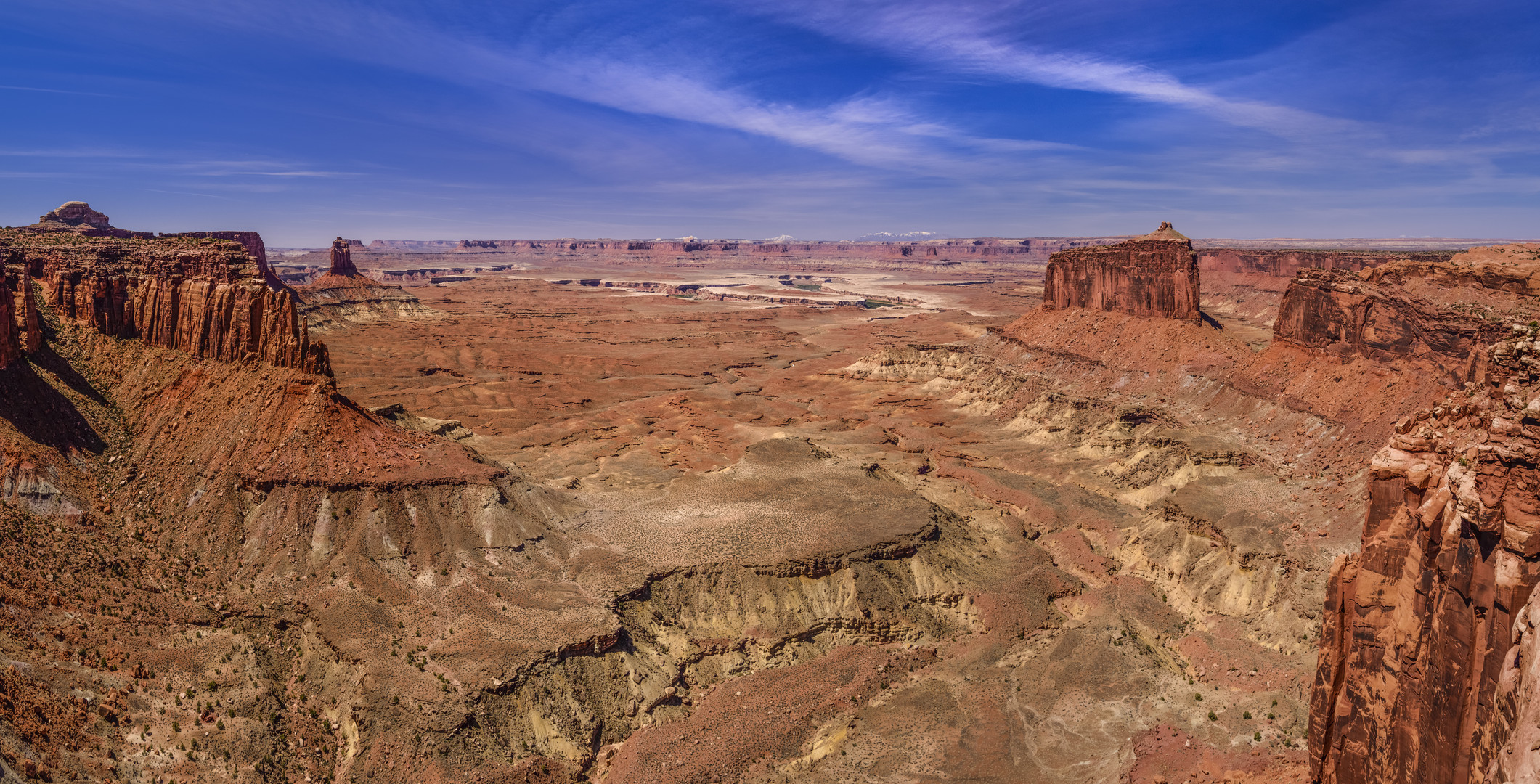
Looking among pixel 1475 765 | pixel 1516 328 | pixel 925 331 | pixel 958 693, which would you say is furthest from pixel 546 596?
pixel 925 331

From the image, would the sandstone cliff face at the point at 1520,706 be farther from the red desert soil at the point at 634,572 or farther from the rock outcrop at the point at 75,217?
the rock outcrop at the point at 75,217

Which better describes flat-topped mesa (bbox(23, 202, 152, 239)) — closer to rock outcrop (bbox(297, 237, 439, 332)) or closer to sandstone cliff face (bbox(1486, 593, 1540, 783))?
rock outcrop (bbox(297, 237, 439, 332))

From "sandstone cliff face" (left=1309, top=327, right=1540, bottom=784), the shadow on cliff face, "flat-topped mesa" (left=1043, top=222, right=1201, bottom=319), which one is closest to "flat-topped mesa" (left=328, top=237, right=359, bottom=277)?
the shadow on cliff face

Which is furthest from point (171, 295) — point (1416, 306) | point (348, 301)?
point (348, 301)

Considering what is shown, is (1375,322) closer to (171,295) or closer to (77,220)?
(171,295)

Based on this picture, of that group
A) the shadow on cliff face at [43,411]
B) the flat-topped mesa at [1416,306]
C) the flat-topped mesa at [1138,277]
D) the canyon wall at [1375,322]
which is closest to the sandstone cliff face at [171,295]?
the shadow on cliff face at [43,411]

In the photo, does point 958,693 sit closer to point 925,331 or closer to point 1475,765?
point 1475,765
